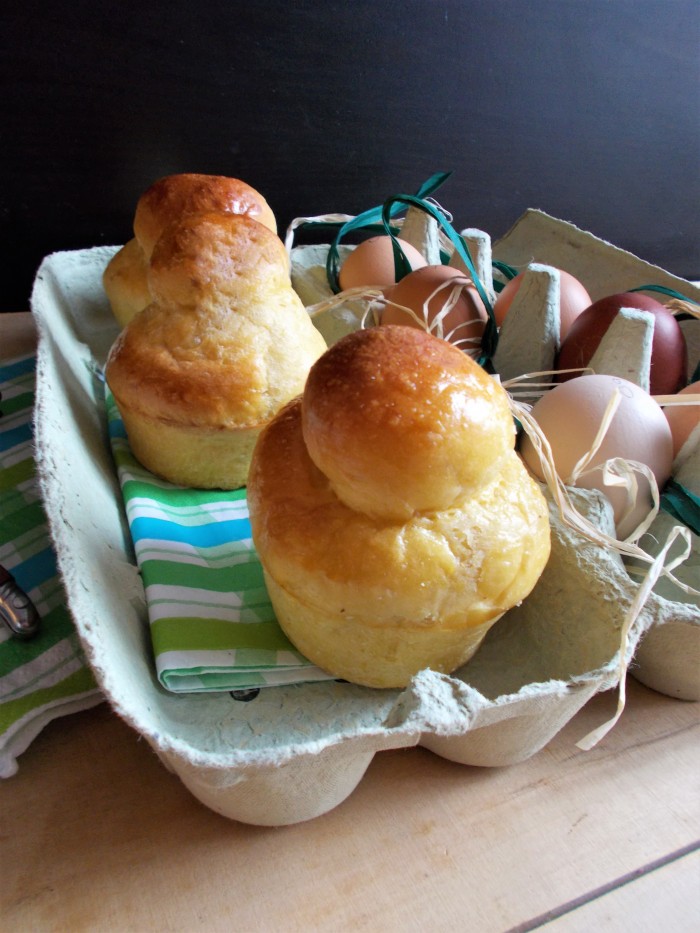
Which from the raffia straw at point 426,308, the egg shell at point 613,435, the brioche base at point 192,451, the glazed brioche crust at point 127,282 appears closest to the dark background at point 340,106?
the glazed brioche crust at point 127,282

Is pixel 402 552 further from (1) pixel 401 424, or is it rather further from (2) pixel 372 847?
(2) pixel 372 847

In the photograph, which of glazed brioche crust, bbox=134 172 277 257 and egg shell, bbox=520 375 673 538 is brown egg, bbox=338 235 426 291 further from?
egg shell, bbox=520 375 673 538

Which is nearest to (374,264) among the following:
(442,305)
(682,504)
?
(442,305)

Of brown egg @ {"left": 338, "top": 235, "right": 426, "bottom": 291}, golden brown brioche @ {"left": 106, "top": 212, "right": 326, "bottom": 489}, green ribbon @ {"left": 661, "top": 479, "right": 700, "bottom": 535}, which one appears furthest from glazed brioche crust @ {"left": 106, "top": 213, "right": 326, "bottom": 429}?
green ribbon @ {"left": 661, "top": 479, "right": 700, "bottom": 535}

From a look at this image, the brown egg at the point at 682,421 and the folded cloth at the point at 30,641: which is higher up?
the brown egg at the point at 682,421

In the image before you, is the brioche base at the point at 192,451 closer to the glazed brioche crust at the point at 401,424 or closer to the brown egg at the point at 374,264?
the glazed brioche crust at the point at 401,424
